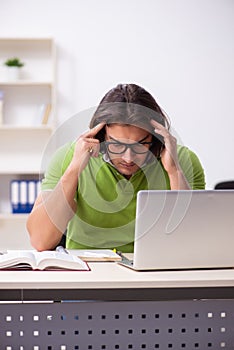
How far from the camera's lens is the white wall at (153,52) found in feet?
15.2

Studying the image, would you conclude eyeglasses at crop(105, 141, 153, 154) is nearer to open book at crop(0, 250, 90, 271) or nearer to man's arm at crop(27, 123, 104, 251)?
man's arm at crop(27, 123, 104, 251)

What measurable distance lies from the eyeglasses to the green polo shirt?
0.13 m

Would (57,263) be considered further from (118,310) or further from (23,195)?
(23,195)

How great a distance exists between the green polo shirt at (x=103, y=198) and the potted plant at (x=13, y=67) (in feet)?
7.88

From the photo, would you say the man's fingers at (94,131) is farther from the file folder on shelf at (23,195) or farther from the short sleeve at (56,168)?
the file folder on shelf at (23,195)

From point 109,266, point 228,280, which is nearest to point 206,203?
point 228,280

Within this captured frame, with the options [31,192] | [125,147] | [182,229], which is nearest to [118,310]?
[182,229]

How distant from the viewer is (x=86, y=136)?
6.91ft

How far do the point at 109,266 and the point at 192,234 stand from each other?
10.7 inches

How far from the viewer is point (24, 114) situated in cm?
466

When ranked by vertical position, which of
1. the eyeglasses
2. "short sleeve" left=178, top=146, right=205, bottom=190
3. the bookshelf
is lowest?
the bookshelf

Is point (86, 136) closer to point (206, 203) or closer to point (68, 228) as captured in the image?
point (68, 228)

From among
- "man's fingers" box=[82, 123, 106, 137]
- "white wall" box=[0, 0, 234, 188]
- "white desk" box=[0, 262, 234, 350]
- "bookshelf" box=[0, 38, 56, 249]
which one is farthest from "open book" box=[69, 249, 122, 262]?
"white wall" box=[0, 0, 234, 188]

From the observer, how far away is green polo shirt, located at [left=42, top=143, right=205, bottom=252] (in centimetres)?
219
